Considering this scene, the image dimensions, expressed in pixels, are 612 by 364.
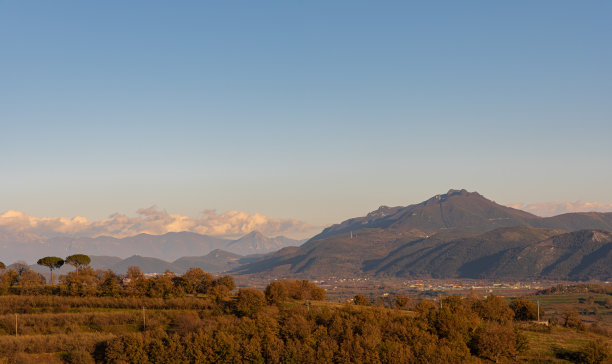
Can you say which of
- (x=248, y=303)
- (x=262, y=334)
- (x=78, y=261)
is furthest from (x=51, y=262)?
(x=262, y=334)

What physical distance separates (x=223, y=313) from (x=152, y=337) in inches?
1030

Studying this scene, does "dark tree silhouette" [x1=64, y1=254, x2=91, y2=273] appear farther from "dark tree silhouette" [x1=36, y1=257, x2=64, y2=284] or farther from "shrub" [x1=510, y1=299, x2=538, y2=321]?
"shrub" [x1=510, y1=299, x2=538, y2=321]

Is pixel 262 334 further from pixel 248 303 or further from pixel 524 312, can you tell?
pixel 524 312

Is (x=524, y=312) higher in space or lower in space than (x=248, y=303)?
lower

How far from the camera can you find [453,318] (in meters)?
90.6

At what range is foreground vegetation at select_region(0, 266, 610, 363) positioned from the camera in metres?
83.2

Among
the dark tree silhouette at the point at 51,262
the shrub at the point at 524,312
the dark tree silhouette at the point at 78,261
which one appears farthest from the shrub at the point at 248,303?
the dark tree silhouette at the point at 51,262

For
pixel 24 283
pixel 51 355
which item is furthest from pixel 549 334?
pixel 24 283

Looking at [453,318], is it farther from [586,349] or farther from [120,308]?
[120,308]

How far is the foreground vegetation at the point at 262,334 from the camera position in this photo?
273ft

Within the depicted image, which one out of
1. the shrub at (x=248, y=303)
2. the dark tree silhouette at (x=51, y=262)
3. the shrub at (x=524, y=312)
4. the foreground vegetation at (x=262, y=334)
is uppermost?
the dark tree silhouette at (x=51, y=262)

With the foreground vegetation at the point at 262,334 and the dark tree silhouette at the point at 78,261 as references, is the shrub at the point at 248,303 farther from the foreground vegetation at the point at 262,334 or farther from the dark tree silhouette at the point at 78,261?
the dark tree silhouette at the point at 78,261

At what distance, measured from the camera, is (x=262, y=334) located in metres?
89.6

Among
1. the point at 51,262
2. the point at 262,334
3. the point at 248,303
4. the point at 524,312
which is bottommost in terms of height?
the point at 524,312
